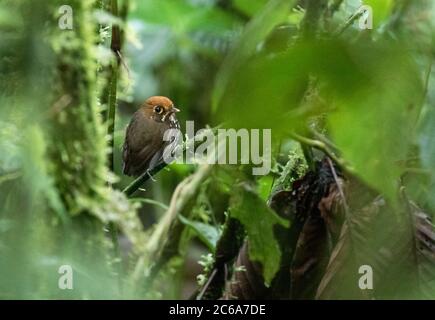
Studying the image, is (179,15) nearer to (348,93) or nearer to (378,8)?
(378,8)

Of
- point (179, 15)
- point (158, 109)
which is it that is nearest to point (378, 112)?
point (158, 109)

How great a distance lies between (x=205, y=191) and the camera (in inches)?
31.5

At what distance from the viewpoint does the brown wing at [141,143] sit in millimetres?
787

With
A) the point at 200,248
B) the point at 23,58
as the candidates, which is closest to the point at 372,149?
the point at 23,58

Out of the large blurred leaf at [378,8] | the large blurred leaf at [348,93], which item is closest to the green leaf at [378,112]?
the large blurred leaf at [348,93]

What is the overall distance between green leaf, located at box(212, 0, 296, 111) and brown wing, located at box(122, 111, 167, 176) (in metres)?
0.44

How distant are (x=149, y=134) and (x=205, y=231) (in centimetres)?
14

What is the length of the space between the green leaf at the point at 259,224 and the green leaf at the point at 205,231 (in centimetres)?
10

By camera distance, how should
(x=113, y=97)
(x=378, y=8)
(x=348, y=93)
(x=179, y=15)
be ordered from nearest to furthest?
(x=348, y=93)
(x=378, y=8)
(x=113, y=97)
(x=179, y=15)

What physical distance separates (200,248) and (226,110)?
1.11 meters

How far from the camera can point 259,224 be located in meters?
0.69

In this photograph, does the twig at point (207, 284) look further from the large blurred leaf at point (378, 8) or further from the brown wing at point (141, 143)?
the large blurred leaf at point (378, 8)

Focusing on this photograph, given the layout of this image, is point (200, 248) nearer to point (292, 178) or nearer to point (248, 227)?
point (292, 178)
